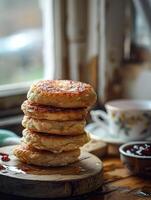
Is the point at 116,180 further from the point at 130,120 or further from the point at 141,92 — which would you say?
the point at 141,92

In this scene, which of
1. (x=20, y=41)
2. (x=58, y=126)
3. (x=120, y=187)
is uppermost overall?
(x=20, y=41)

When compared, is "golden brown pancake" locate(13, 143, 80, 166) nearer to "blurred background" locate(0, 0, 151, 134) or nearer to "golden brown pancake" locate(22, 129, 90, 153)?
"golden brown pancake" locate(22, 129, 90, 153)

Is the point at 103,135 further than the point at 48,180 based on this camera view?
Yes

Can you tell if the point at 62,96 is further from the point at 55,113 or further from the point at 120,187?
the point at 120,187

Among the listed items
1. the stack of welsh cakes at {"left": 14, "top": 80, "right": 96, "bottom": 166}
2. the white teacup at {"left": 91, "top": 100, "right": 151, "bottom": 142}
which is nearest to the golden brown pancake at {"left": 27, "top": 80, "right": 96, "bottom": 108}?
the stack of welsh cakes at {"left": 14, "top": 80, "right": 96, "bottom": 166}

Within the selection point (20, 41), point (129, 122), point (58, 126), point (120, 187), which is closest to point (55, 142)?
point (58, 126)

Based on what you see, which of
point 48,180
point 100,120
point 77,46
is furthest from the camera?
point 77,46

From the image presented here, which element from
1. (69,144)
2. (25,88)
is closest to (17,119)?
(25,88)
